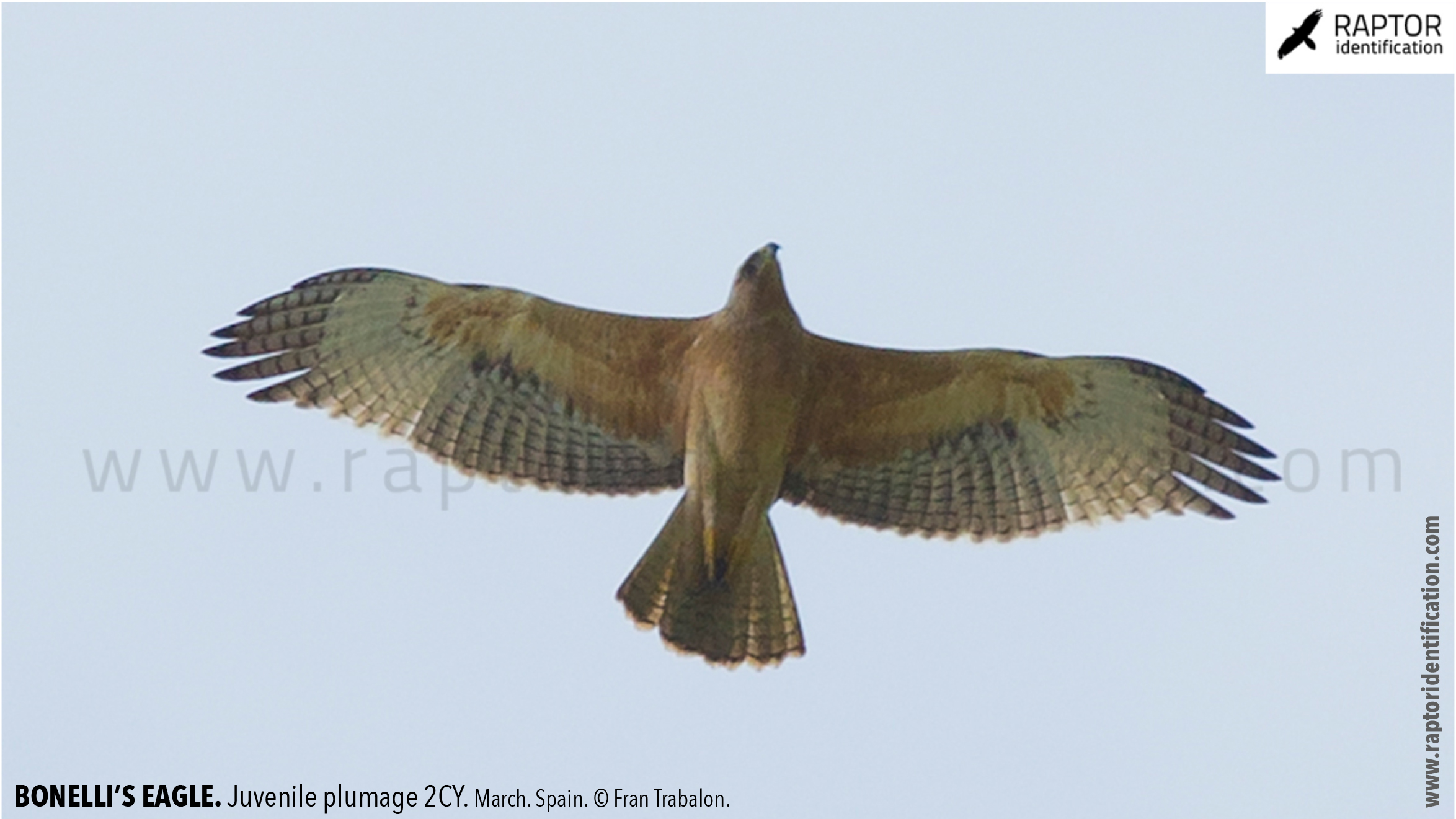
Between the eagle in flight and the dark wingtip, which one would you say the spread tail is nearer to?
the eagle in flight

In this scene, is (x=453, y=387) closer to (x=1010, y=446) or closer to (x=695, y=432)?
(x=695, y=432)

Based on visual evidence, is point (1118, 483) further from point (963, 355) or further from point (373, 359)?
point (373, 359)

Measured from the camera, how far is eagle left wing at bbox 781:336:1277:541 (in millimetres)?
10344

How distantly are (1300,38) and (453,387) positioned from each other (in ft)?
17.8

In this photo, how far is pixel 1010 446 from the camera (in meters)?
10.6

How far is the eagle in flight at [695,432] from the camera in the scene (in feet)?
33.5

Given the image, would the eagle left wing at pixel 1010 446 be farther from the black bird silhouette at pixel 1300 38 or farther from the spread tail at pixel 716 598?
the black bird silhouette at pixel 1300 38

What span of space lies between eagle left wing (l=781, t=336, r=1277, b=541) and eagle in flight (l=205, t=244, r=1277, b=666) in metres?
0.01

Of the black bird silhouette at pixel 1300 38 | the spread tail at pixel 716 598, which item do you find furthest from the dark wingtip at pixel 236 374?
the black bird silhouette at pixel 1300 38

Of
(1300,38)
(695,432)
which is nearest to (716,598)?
(695,432)

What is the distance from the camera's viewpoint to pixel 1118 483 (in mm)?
10523

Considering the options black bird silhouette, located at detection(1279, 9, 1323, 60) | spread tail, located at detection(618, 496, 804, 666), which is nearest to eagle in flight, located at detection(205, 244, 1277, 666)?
spread tail, located at detection(618, 496, 804, 666)

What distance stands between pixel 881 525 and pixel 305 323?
3.32 m

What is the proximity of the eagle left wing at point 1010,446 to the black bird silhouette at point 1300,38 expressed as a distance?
246 cm
